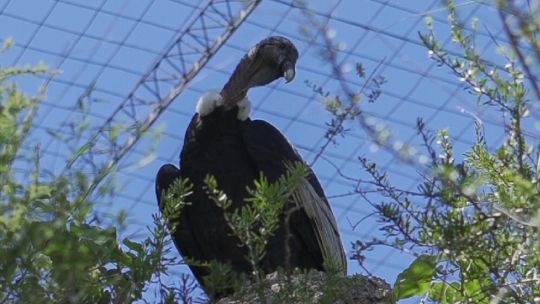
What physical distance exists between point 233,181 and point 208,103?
15.9 inches

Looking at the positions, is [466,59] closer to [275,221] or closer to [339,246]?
[275,221]

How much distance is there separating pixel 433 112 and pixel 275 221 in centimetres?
882

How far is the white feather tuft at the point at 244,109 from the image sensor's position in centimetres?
643

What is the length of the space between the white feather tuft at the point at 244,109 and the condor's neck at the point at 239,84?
0.08 feet

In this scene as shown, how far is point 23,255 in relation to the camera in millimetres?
3076

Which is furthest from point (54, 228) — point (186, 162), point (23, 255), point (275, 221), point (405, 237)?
point (186, 162)

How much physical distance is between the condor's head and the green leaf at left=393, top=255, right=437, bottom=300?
262cm

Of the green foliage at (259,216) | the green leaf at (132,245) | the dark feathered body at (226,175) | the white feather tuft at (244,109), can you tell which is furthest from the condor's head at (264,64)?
the green foliage at (259,216)

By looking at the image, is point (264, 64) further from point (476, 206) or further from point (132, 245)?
point (476, 206)

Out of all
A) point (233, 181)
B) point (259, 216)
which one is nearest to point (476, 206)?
point (259, 216)

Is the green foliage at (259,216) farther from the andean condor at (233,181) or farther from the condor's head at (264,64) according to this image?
the condor's head at (264,64)

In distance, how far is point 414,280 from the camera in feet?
13.0

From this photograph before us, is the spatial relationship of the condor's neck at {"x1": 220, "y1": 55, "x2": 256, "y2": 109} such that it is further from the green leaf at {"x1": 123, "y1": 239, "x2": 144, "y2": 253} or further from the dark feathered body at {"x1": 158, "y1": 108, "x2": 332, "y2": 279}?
the green leaf at {"x1": 123, "y1": 239, "x2": 144, "y2": 253}

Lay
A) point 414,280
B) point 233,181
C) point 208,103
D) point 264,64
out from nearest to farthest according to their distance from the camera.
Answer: point 414,280, point 233,181, point 208,103, point 264,64
